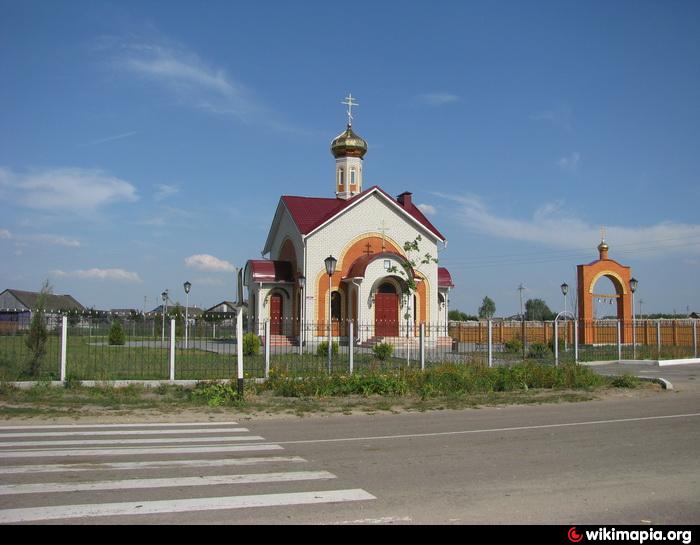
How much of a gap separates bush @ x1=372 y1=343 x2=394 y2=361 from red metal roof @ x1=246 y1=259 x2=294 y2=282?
14841mm

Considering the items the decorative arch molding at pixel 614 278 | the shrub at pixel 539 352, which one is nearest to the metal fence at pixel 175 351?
the shrub at pixel 539 352

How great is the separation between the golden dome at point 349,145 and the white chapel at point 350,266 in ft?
0.31

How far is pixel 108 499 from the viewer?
6172mm

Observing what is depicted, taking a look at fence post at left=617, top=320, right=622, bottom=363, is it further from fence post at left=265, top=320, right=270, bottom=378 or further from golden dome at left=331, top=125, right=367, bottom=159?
golden dome at left=331, top=125, right=367, bottom=159

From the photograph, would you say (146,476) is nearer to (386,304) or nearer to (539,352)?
(539,352)

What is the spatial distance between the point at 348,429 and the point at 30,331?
9.14 meters

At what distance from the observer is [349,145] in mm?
39969

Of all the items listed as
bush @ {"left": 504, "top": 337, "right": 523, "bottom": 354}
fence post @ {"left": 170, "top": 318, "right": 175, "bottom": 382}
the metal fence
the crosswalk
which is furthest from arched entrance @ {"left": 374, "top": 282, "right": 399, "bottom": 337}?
the crosswalk

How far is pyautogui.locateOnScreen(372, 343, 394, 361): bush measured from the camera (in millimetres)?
21797

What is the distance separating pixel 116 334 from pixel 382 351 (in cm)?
859

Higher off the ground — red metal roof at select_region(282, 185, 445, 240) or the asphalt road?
red metal roof at select_region(282, 185, 445, 240)

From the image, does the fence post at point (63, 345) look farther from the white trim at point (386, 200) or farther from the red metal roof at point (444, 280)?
the red metal roof at point (444, 280)

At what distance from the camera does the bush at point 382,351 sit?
2180cm
